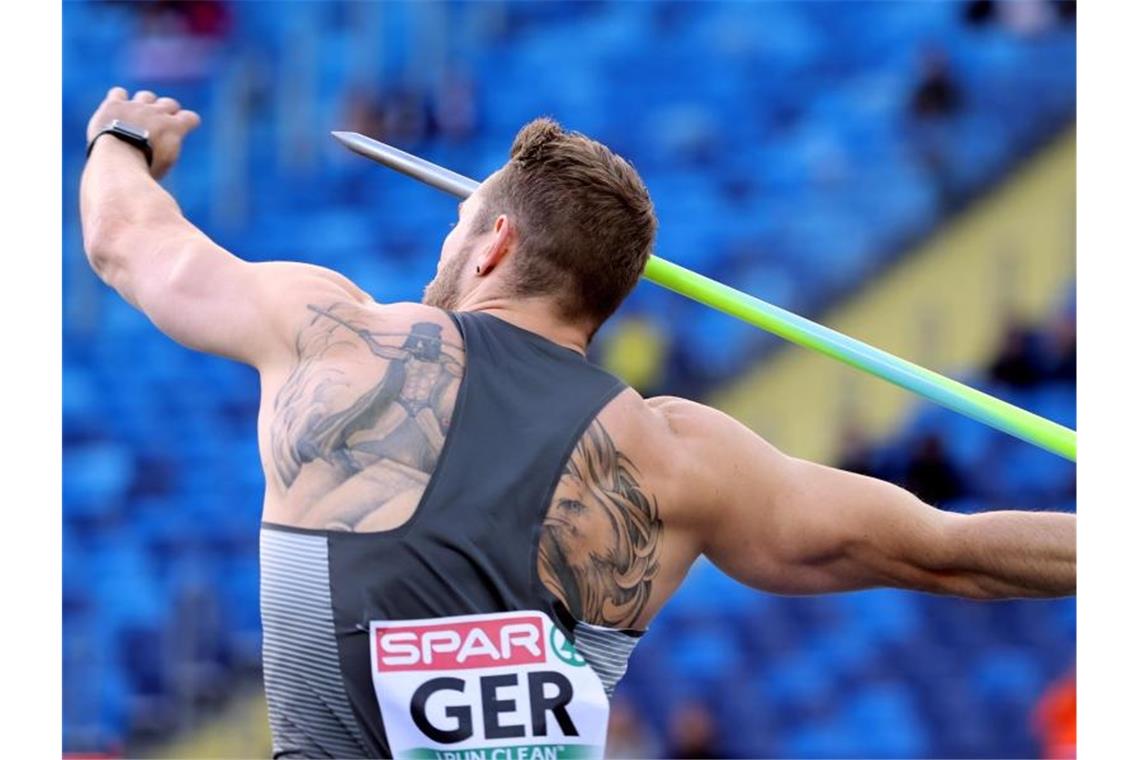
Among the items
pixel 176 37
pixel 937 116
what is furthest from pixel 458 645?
pixel 176 37

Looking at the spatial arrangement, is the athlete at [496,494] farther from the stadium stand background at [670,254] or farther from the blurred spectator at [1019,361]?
the blurred spectator at [1019,361]

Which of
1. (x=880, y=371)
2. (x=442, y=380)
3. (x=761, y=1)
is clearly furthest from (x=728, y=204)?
(x=442, y=380)

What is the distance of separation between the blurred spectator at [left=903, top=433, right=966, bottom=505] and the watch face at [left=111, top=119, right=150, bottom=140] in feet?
19.9

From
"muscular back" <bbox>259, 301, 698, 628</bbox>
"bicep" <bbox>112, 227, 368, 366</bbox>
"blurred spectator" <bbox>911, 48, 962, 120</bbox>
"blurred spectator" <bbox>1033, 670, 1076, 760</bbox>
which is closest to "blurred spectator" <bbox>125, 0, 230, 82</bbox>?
"blurred spectator" <bbox>911, 48, 962, 120</bbox>

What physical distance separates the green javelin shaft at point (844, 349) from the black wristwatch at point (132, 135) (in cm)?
74

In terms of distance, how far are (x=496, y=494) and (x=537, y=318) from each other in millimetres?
445

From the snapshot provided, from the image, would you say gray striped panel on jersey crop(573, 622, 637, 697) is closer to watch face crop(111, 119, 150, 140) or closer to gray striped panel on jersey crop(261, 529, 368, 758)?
gray striped panel on jersey crop(261, 529, 368, 758)

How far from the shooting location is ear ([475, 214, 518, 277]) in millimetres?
3285

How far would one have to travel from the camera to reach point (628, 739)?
8484mm

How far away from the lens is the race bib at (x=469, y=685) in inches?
114

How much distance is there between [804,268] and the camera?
31.9 feet

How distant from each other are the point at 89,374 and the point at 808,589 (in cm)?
756

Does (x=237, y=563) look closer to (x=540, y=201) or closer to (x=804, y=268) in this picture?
(x=804, y=268)

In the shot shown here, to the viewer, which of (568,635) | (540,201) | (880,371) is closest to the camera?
(568,635)
